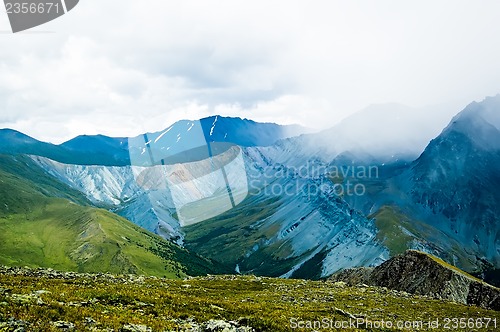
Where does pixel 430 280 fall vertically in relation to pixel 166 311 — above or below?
below

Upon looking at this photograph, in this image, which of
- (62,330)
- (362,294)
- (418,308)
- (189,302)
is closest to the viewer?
(62,330)

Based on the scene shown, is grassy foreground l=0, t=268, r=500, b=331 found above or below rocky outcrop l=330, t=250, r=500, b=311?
above

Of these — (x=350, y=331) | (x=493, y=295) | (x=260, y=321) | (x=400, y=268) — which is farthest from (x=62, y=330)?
(x=400, y=268)

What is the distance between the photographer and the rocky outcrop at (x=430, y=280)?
205ft

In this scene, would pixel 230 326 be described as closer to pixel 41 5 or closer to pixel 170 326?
pixel 170 326

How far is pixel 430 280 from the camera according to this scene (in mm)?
74188

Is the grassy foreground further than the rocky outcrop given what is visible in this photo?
No

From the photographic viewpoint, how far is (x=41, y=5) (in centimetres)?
3766

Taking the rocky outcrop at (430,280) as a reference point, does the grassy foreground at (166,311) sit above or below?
above

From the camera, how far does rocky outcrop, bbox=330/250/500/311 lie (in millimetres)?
62631

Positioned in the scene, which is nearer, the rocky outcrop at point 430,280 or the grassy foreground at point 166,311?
the grassy foreground at point 166,311

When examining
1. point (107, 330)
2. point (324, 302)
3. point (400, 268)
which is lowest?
point (400, 268)

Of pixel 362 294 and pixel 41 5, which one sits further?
pixel 362 294

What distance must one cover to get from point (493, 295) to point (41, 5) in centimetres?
6872
